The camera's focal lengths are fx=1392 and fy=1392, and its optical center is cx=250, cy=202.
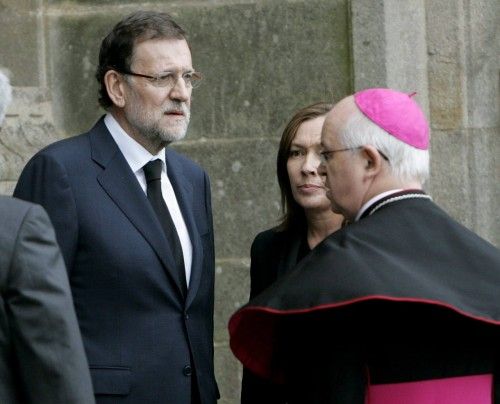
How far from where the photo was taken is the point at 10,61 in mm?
6047

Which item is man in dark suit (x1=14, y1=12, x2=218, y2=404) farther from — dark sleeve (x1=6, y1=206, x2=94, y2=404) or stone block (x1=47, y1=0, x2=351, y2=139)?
stone block (x1=47, y1=0, x2=351, y2=139)

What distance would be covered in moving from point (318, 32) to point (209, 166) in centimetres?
76

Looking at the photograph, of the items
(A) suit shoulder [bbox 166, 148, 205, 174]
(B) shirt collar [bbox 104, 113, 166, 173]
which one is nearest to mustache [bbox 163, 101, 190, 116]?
(B) shirt collar [bbox 104, 113, 166, 173]

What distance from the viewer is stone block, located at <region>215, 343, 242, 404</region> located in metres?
6.12

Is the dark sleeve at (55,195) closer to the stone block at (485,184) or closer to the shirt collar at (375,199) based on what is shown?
the shirt collar at (375,199)

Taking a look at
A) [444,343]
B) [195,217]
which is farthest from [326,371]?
[195,217]

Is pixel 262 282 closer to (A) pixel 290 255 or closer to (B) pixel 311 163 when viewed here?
(A) pixel 290 255

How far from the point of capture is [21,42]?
607 centimetres

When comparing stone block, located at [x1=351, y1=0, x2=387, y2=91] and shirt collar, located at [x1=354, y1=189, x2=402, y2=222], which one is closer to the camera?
shirt collar, located at [x1=354, y1=189, x2=402, y2=222]

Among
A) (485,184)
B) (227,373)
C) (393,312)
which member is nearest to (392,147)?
(393,312)

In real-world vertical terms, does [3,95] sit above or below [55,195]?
above

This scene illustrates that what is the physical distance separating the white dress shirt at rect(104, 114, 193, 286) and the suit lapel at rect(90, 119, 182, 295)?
4 cm

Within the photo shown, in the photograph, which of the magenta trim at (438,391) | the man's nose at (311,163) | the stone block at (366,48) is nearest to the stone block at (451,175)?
the stone block at (366,48)

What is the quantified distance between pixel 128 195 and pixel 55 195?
265 mm
